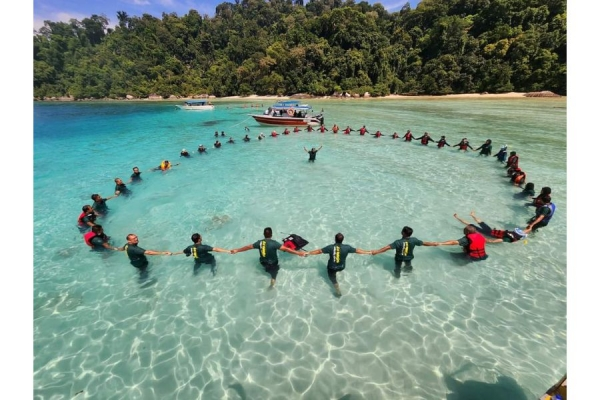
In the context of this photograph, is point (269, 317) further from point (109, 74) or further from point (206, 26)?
point (206, 26)

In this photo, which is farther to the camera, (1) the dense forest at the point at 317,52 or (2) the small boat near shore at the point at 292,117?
(1) the dense forest at the point at 317,52

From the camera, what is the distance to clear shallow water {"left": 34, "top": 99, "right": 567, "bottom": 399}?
6.21 metres

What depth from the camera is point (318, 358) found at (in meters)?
6.63

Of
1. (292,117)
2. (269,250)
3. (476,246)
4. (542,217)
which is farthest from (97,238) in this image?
(292,117)

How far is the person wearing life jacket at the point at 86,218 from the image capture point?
11.9 m

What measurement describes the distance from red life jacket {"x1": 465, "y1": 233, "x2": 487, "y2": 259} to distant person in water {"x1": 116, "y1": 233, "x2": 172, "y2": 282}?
10.2m

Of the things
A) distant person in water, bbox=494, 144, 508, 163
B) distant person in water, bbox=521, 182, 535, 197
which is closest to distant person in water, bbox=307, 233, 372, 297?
distant person in water, bbox=521, 182, 535, 197

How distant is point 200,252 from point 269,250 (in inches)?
95.4

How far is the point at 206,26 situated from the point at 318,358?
168 meters

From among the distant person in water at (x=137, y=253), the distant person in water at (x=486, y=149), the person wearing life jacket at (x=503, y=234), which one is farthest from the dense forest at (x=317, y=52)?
the distant person in water at (x=137, y=253)

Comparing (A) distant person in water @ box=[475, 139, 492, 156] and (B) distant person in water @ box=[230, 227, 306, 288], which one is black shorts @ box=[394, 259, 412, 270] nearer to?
(B) distant person in water @ box=[230, 227, 306, 288]

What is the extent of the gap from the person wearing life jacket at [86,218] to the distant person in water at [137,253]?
4.20 m

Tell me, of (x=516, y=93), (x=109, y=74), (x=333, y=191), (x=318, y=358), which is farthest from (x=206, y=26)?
(x=318, y=358)

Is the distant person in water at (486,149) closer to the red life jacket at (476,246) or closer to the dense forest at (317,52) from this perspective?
the red life jacket at (476,246)
